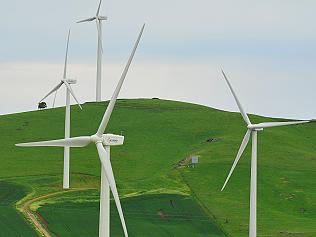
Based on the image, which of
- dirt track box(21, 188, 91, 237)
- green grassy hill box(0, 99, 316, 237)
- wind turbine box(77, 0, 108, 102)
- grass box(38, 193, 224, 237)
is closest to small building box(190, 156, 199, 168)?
green grassy hill box(0, 99, 316, 237)

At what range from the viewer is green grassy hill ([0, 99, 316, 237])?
82.8 m

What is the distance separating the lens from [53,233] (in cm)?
7238

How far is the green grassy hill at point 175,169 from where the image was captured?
8281cm

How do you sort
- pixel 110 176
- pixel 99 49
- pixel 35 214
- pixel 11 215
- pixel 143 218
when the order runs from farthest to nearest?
pixel 99 49 → pixel 143 218 → pixel 35 214 → pixel 11 215 → pixel 110 176

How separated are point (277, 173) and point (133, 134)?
39.8 m

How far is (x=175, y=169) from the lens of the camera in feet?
375

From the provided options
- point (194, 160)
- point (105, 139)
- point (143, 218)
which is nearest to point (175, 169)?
point (194, 160)

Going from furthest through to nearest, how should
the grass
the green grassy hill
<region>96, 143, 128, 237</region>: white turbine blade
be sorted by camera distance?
the green grassy hill < the grass < <region>96, 143, 128, 237</region>: white turbine blade

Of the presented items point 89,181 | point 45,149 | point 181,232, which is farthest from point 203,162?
point 181,232

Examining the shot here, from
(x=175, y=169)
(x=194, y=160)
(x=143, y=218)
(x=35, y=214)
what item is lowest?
(x=143, y=218)

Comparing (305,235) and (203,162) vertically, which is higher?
(203,162)

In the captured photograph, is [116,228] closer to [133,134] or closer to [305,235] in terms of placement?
[305,235]

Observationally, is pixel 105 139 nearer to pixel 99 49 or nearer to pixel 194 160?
pixel 194 160

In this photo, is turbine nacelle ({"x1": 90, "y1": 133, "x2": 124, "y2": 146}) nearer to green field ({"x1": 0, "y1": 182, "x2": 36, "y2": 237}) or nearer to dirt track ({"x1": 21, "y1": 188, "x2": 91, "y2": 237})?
green field ({"x1": 0, "y1": 182, "x2": 36, "y2": 237})
